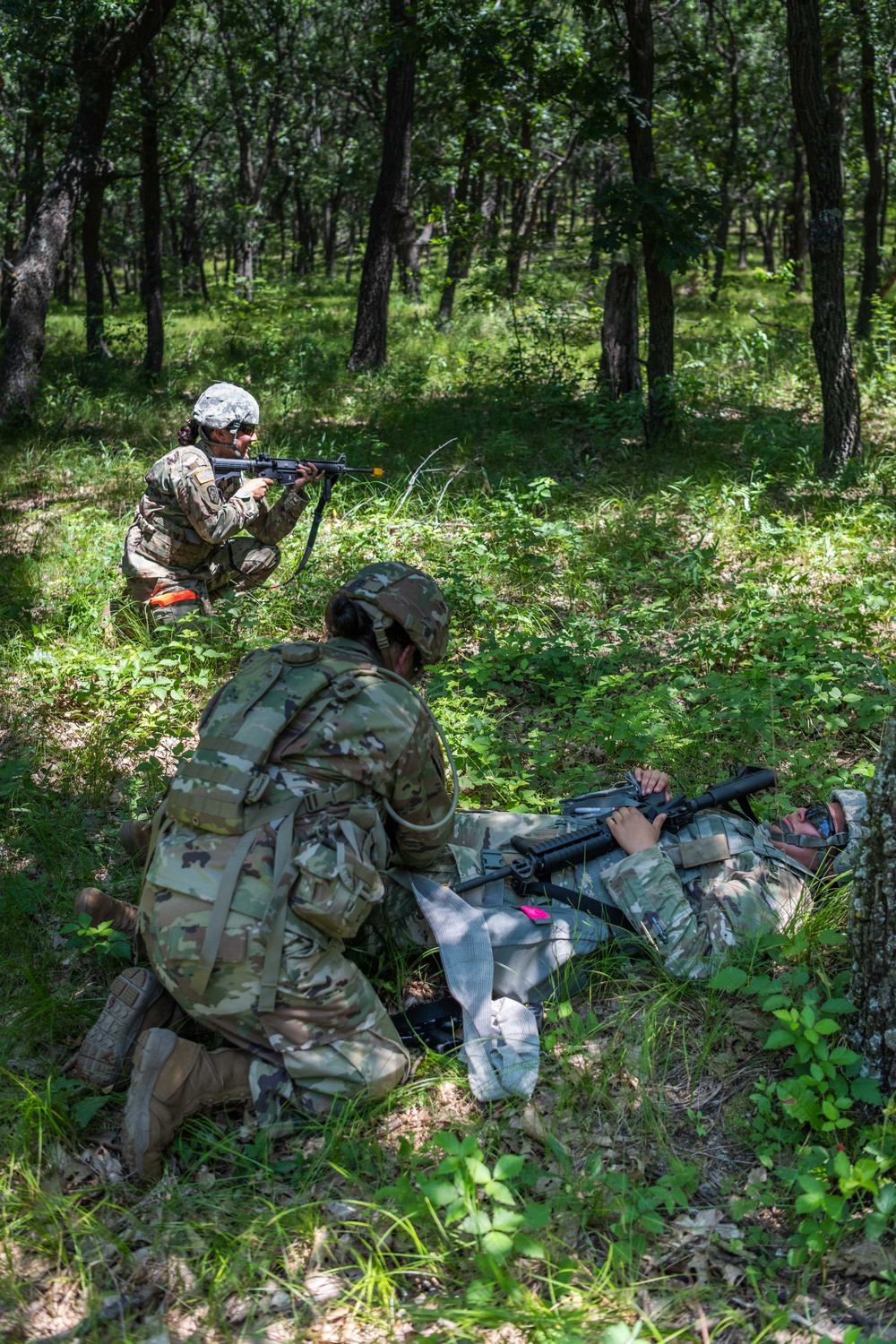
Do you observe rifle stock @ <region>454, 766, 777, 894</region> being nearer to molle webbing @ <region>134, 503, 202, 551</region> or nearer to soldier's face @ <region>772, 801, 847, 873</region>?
soldier's face @ <region>772, 801, 847, 873</region>

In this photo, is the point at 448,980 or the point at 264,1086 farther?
the point at 448,980

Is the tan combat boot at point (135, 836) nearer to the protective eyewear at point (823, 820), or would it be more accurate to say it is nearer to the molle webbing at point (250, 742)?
the molle webbing at point (250, 742)

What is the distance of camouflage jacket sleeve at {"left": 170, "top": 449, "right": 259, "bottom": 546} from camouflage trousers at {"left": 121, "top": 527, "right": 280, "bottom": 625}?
0.93 ft

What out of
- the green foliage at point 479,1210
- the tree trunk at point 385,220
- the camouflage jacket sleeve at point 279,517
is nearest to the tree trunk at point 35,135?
the tree trunk at point 385,220

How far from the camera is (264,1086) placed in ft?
9.42

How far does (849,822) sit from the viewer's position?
3.52m

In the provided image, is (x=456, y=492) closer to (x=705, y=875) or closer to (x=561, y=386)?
(x=561, y=386)

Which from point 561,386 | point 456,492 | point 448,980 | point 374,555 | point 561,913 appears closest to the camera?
point 448,980

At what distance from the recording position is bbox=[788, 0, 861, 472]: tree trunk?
7273mm

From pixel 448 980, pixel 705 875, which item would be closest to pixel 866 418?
pixel 705 875

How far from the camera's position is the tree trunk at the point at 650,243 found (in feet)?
26.8

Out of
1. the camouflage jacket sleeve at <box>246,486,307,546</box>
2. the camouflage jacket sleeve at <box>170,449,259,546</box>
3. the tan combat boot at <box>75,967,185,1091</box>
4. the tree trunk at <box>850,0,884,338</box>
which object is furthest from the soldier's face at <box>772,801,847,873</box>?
the tree trunk at <box>850,0,884,338</box>

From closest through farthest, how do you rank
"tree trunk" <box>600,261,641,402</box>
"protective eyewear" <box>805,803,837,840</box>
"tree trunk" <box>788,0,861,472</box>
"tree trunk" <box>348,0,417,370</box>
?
"protective eyewear" <box>805,803,837,840</box>, "tree trunk" <box>788,0,861,472</box>, "tree trunk" <box>600,261,641,402</box>, "tree trunk" <box>348,0,417,370</box>

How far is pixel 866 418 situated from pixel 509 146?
5.97 metres
